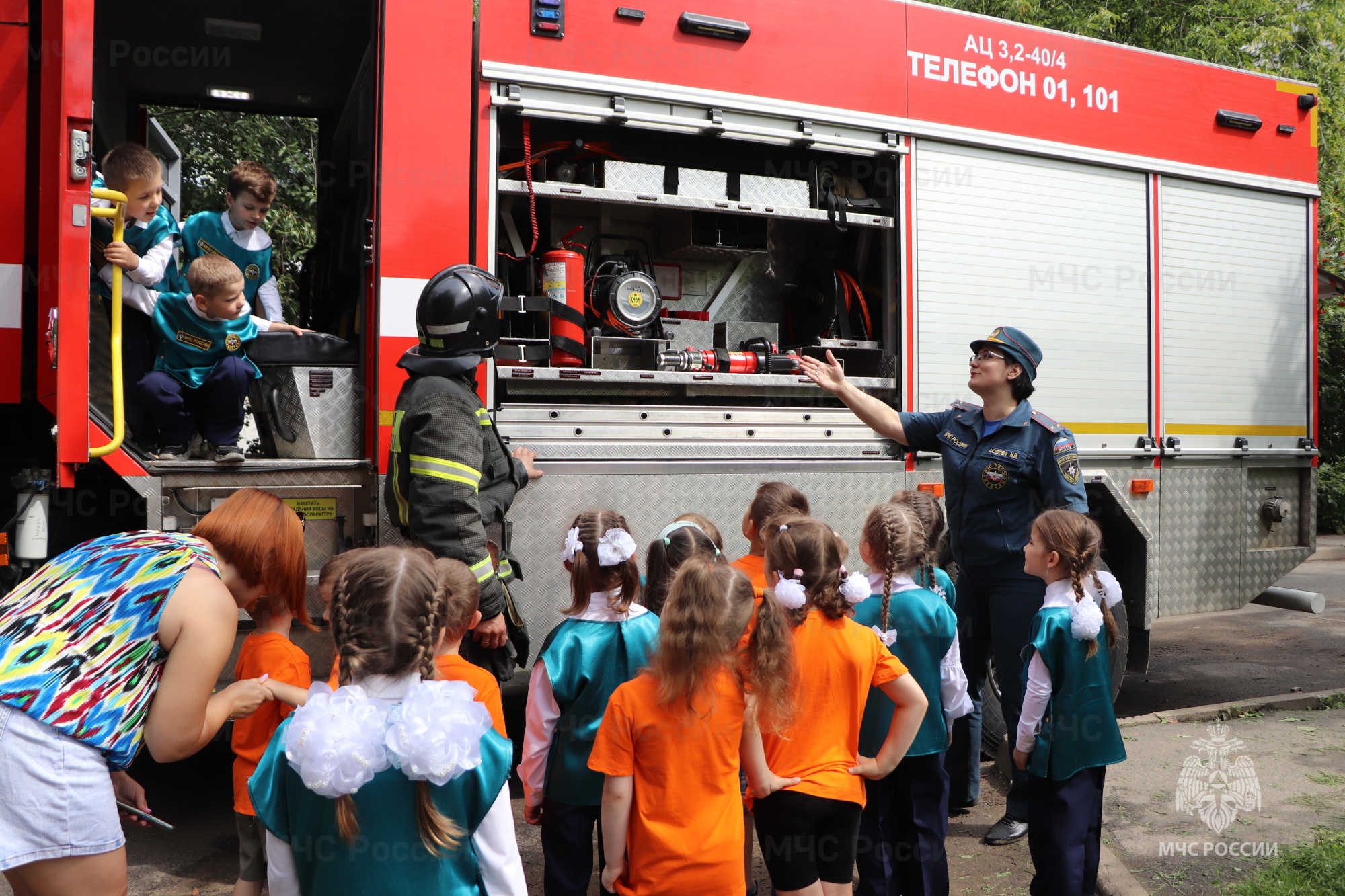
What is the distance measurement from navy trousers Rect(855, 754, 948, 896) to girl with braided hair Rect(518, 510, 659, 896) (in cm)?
90

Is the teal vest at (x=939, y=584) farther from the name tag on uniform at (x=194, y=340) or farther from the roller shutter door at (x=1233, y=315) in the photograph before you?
the name tag on uniform at (x=194, y=340)

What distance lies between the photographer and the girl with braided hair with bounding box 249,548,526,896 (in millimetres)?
1636

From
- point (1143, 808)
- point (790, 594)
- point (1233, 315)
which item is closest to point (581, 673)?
point (790, 594)

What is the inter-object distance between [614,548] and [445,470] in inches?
31.6

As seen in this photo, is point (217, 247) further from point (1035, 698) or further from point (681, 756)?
point (1035, 698)

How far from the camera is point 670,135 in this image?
507cm

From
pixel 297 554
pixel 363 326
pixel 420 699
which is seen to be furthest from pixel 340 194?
pixel 420 699

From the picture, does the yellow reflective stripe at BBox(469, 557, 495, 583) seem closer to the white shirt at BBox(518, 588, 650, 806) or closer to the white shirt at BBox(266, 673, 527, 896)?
the white shirt at BBox(518, 588, 650, 806)

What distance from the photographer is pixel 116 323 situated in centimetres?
324

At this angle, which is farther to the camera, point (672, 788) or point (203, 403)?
point (203, 403)

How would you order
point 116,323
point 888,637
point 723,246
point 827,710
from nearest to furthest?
point 827,710 < point 888,637 < point 116,323 < point 723,246

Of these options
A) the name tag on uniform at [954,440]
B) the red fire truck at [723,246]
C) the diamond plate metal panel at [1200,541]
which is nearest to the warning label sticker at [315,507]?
the red fire truck at [723,246]

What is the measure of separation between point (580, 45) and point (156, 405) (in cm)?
213

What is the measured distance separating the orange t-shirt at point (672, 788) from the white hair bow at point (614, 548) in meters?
0.36
